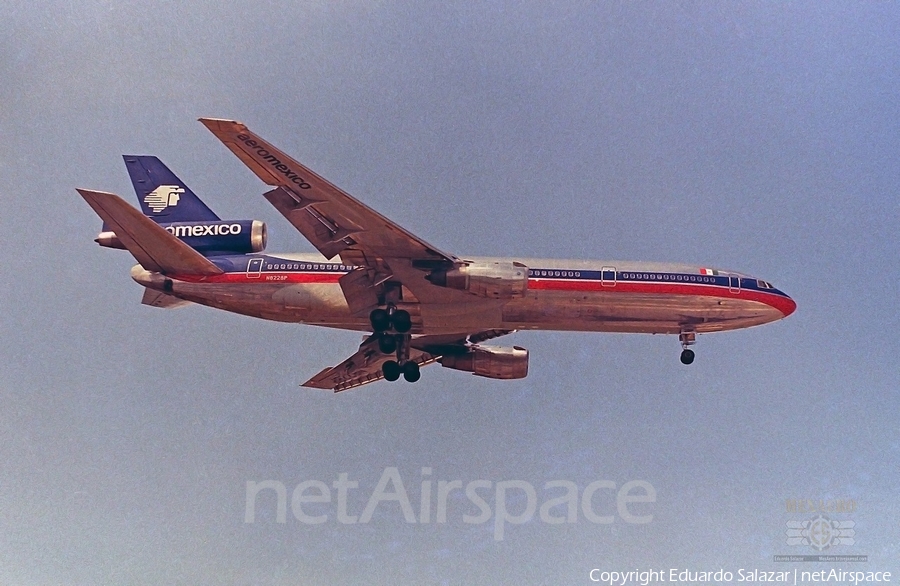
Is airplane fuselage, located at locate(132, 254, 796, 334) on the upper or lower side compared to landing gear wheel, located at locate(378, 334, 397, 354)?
upper

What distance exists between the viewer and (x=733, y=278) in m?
39.8

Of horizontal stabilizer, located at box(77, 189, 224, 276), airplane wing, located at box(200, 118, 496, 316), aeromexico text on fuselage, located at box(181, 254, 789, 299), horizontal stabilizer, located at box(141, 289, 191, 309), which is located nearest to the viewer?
airplane wing, located at box(200, 118, 496, 316)

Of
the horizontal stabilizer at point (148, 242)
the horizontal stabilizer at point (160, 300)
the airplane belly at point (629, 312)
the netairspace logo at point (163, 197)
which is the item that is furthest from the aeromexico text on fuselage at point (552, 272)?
the netairspace logo at point (163, 197)

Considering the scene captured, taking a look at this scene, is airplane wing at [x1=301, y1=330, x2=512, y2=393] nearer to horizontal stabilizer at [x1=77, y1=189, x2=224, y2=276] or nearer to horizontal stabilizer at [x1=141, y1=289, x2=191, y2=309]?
horizontal stabilizer at [x1=141, y1=289, x2=191, y2=309]

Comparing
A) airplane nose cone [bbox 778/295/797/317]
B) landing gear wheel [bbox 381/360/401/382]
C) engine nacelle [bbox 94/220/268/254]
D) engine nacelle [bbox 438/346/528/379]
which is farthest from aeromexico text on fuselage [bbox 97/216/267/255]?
airplane nose cone [bbox 778/295/797/317]

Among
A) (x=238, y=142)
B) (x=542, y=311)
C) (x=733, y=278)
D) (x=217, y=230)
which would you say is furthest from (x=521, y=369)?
(x=238, y=142)

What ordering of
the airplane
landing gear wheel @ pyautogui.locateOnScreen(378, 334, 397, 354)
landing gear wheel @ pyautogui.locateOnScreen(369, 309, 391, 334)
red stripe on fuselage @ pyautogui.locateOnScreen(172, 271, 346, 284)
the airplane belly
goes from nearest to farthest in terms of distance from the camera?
the airplane
red stripe on fuselage @ pyautogui.locateOnScreen(172, 271, 346, 284)
landing gear wheel @ pyautogui.locateOnScreen(369, 309, 391, 334)
the airplane belly
landing gear wheel @ pyautogui.locateOnScreen(378, 334, 397, 354)

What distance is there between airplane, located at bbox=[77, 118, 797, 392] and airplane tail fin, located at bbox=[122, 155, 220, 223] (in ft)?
0.12

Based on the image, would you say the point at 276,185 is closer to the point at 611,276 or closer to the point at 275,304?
the point at 275,304

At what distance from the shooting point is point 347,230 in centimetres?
3544

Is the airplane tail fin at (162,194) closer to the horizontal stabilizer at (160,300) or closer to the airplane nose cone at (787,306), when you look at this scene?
the horizontal stabilizer at (160,300)

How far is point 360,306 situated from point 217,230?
570cm

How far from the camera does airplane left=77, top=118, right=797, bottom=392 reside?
3581 centimetres

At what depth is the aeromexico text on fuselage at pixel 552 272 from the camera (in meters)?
37.4
